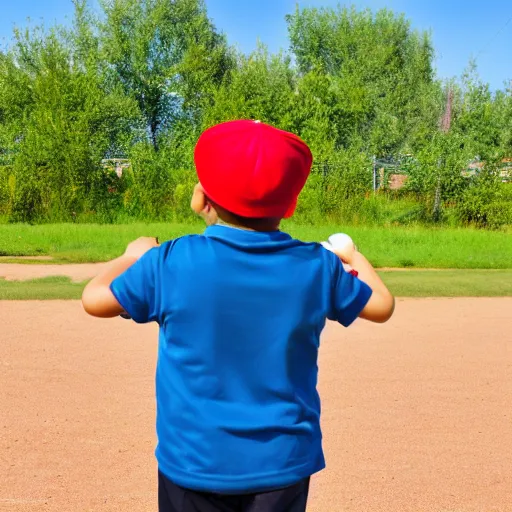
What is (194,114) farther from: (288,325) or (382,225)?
(288,325)

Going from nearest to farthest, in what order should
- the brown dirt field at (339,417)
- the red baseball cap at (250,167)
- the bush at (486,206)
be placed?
the red baseball cap at (250,167) → the brown dirt field at (339,417) → the bush at (486,206)

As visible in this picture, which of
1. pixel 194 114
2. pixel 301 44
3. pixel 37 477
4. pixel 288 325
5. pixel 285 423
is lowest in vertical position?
pixel 37 477

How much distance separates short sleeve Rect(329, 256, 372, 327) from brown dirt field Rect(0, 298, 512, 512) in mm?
2161

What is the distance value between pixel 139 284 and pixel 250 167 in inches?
13.5

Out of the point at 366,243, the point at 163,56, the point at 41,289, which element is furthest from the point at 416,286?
the point at 163,56

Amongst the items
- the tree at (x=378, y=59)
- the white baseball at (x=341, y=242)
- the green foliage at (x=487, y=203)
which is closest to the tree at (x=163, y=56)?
the tree at (x=378, y=59)

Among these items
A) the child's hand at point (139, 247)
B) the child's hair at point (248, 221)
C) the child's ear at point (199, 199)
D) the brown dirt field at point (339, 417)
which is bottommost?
the brown dirt field at point (339, 417)

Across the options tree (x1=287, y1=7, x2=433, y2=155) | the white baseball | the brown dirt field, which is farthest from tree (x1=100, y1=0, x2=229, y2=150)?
the white baseball

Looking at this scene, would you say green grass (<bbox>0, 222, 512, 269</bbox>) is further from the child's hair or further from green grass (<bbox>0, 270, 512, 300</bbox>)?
the child's hair

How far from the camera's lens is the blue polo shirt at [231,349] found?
1688 millimetres

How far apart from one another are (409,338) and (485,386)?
5.20 feet

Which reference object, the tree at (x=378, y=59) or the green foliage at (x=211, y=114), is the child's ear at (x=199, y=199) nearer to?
the green foliage at (x=211, y=114)

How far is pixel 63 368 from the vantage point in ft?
19.9

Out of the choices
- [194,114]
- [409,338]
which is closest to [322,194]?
[409,338]
